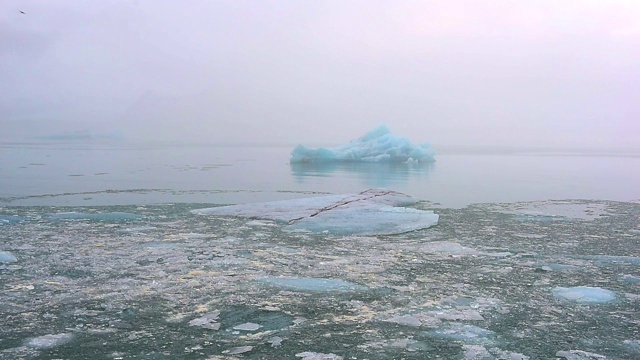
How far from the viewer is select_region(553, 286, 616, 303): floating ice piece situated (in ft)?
11.4

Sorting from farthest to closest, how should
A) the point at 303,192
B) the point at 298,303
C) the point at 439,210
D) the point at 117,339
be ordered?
the point at 303,192 → the point at 439,210 → the point at 298,303 → the point at 117,339

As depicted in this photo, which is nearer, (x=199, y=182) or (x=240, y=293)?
(x=240, y=293)

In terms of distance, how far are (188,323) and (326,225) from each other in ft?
11.5

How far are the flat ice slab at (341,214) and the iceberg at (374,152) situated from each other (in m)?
12.5

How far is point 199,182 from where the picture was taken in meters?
13.1

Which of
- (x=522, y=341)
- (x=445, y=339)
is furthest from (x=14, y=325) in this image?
(x=522, y=341)

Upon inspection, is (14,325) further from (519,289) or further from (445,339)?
(519,289)

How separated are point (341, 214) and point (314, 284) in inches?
127

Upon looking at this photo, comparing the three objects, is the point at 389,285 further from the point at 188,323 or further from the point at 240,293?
the point at 188,323

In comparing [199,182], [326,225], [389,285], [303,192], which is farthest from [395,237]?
[199,182]

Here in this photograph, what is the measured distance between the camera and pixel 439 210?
321 inches

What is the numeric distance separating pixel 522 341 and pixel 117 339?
1.94m

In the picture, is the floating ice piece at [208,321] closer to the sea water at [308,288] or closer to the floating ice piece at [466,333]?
the sea water at [308,288]

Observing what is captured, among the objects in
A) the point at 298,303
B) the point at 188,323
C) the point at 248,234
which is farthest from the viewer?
the point at 248,234
